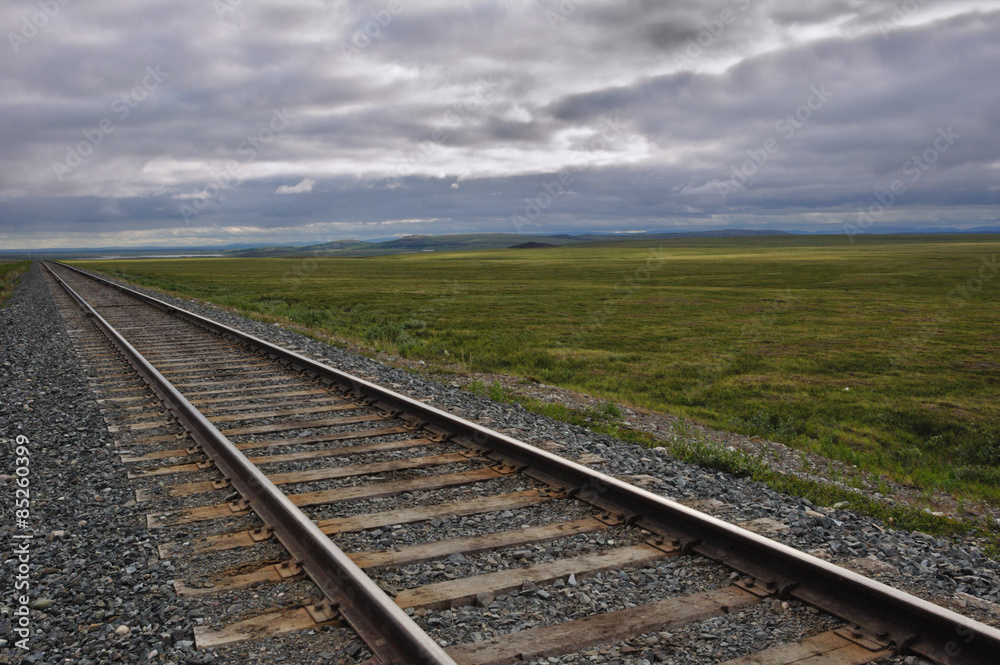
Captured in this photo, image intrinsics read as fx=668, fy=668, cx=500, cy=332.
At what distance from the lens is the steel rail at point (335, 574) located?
10.8 ft

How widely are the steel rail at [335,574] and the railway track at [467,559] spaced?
0.04ft

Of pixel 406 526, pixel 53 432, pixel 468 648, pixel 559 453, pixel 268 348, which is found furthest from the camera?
pixel 268 348

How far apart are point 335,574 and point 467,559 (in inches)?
36.3

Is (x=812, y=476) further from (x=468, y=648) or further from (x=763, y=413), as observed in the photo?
(x=468, y=648)

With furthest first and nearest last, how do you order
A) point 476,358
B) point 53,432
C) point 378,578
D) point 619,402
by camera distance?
1. point 476,358
2. point 619,402
3. point 53,432
4. point 378,578

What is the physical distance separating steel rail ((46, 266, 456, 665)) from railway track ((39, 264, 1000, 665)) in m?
0.01

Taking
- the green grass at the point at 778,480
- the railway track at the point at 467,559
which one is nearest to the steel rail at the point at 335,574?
the railway track at the point at 467,559

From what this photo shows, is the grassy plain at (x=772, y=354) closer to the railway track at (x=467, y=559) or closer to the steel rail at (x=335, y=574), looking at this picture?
the railway track at (x=467, y=559)

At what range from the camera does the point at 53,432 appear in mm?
7879

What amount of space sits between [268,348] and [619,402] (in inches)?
275

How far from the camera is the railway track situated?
3.53m

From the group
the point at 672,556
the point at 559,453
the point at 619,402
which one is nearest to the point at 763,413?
the point at 619,402

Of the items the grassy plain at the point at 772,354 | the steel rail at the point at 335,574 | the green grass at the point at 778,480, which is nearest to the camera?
the steel rail at the point at 335,574

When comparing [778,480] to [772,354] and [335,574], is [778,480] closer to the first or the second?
[335,574]
